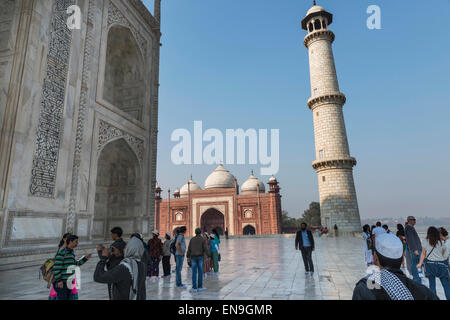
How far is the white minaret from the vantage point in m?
20.4

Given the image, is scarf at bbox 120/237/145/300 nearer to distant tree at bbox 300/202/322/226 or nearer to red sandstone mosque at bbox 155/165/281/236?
red sandstone mosque at bbox 155/165/281/236

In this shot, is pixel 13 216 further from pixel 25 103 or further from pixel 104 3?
pixel 104 3

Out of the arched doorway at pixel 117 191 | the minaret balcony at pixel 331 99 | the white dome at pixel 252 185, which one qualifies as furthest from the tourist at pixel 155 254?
the white dome at pixel 252 185

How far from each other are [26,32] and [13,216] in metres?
5.18

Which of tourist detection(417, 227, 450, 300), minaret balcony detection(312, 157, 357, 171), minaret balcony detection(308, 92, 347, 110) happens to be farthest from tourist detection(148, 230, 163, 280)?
minaret balcony detection(308, 92, 347, 110)

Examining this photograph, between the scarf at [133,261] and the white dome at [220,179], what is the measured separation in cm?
3272

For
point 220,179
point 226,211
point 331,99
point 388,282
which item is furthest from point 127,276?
point 220,179

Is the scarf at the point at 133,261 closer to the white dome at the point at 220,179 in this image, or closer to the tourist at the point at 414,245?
the tourist at the point at 414,245

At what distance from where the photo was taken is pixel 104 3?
1179 centimetres

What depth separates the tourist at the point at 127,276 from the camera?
7.57 feet

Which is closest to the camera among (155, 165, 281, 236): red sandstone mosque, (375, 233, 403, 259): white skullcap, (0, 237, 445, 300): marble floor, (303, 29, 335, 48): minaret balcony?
(375, 233, 403, 259): white skullcap

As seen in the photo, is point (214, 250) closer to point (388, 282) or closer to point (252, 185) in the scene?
point (388, 282)

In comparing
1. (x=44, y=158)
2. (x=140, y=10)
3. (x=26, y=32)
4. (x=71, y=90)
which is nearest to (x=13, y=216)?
(x=44, y=158)

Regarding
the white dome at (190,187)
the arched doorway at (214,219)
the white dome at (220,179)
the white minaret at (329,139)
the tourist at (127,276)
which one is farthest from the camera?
the white dome at (190,187)
